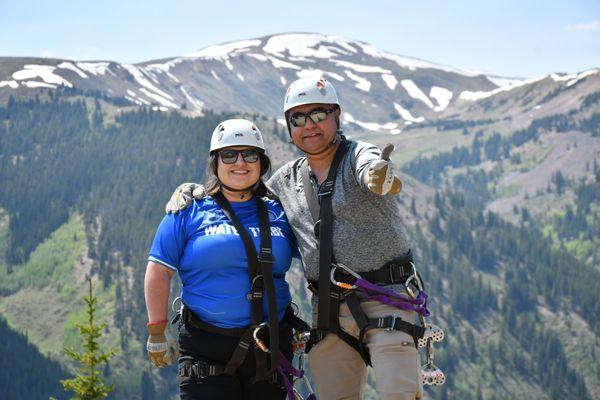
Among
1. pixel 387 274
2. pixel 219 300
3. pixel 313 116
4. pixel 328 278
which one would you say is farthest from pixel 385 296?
pixel 313 116

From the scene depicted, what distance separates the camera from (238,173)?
417 inches

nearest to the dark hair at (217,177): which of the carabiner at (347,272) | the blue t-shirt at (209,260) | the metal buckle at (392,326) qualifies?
the blue t-shirt at (209,260)

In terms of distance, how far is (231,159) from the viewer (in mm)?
10648

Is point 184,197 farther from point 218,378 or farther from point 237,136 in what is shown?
point 218,378

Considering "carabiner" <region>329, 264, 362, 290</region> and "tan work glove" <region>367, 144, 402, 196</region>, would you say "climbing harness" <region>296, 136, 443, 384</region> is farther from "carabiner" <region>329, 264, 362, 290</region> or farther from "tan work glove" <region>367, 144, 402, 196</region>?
"tan work glove" <region>367, 144, 402, 196</region>

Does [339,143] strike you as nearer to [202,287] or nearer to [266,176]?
[266,176]

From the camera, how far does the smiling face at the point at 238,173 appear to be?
10.6 metres

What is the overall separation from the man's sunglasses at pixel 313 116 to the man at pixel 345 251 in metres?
0.01

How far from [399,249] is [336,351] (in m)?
1.58

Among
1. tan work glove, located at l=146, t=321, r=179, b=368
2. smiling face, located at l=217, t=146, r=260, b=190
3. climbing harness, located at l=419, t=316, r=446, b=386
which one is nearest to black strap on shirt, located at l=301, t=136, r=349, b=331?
smiling face, located at l=217, t=146, r=260, b=190

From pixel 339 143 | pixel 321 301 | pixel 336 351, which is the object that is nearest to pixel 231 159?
pixel 339 143

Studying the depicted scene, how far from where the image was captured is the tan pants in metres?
10.1

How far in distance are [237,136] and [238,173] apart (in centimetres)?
47

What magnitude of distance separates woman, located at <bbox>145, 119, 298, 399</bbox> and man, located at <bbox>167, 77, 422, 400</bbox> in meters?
0.52
